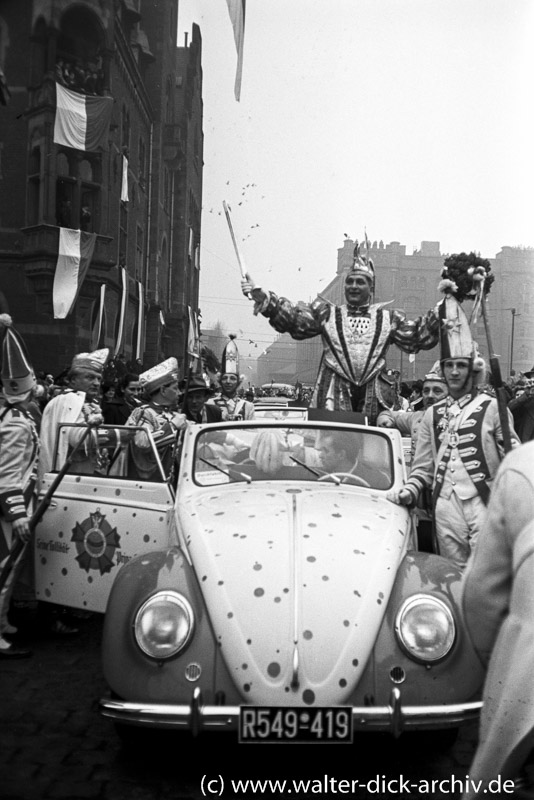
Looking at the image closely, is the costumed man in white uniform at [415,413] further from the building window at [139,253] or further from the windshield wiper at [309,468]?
the building window at [139,253]

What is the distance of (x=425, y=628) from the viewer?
3355 mm

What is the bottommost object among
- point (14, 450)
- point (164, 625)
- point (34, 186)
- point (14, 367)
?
point (164, 625)

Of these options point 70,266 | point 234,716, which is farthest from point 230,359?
point 70,266

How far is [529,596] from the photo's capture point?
169 centimetres

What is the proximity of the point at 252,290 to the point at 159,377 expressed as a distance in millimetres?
1212

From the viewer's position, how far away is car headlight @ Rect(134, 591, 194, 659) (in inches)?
130

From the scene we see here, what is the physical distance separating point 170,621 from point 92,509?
5.27 ft

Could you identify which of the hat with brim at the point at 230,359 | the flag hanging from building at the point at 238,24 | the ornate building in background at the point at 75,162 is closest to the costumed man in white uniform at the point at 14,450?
the hat with brim at the point at 230,359

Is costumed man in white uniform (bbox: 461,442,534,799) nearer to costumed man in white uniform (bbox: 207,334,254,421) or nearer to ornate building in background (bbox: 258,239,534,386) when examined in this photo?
costumed man in white uniform (bbox: 207,334,254,421)

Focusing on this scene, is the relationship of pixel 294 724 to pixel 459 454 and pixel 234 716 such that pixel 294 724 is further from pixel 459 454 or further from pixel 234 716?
pixel 459 454

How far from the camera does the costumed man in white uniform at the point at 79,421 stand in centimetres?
538

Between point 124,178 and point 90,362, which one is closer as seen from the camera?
point 90,362

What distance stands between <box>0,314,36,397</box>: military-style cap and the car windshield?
107cm

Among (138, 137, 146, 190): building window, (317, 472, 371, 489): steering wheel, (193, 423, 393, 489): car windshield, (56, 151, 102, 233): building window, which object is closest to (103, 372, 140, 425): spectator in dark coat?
(193, 423, 393, 489): car windshield
